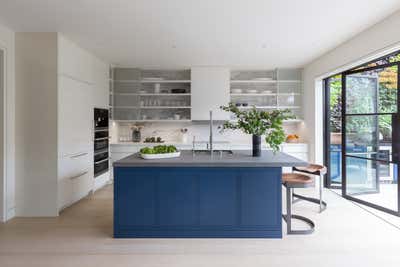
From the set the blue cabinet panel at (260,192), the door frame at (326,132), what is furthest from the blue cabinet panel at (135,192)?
the door frame at (326,132)

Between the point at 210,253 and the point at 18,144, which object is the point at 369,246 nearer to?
the point at 210,253

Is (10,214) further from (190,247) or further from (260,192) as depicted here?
(260,192)

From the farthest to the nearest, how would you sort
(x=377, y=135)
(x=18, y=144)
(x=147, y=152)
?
1. (x=377, y=135)
2. (x=18, y=144)
3. (x=147, y=152)

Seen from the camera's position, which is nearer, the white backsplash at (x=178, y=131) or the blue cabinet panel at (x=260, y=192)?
the blue cabinet panel at (x=260, y=192)

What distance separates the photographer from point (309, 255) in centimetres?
270

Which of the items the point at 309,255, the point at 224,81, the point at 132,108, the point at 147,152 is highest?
the point at 224,81

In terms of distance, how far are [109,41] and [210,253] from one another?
11.1 feet

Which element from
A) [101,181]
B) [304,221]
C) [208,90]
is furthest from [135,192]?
[208,90]

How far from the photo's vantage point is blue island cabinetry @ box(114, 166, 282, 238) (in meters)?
3.01

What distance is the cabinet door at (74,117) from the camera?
3.90 m

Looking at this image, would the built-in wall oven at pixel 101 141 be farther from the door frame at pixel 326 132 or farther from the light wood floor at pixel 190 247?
the door frame at pixel 326 132

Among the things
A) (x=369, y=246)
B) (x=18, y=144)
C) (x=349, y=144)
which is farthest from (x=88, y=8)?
(x=349, y=144)

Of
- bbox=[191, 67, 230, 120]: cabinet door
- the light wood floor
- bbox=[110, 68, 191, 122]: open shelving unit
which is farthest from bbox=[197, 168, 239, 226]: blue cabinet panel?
bbox=[110, 68, 191, 122]: open shelving unit

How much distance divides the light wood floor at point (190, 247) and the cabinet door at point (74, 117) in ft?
3.79
